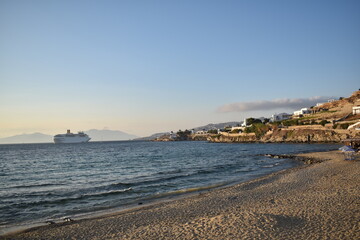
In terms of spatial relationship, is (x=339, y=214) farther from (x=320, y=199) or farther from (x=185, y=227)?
(x=185, y=227)

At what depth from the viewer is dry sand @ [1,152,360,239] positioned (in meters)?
9.84

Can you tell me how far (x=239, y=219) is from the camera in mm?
11672

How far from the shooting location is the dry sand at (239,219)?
9.84 m

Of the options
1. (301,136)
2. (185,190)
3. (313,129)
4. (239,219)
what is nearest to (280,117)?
(301,136)

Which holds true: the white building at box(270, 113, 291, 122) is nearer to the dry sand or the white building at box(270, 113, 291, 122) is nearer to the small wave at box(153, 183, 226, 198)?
the small wave at box(153, 183, 226, 198)

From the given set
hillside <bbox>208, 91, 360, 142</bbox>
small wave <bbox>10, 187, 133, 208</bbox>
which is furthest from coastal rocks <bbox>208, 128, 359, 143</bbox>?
small wave <bbox>10, 187, 133, 208</bbox>

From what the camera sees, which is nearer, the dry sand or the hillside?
the dry sand

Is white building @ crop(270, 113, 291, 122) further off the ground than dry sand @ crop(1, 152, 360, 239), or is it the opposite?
white building @ crop(270, 113, 291, 122)

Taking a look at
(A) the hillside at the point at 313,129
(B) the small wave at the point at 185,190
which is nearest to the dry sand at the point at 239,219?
(B) the small wave at the point at 185,190

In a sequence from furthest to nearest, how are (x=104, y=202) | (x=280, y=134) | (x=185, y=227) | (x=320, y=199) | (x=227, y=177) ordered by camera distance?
(x=280, y=134) < (x=227, y=177) < (x=104, y=202) < (x=320, y=199) < (x=185, y=227)

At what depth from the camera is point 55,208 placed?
16.6 metres

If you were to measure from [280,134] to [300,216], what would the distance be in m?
109

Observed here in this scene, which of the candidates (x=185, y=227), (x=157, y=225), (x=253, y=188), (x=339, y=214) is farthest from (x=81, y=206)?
(x=339, y=214)

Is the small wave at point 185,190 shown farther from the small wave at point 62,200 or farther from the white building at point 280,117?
the white building at point 280,117
